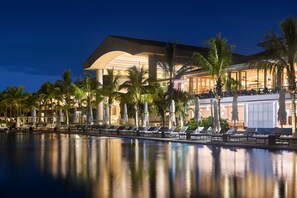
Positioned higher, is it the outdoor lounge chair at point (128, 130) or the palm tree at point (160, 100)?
the palm tree at point (160, 100)

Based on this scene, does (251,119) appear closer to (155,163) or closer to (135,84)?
(135,84)

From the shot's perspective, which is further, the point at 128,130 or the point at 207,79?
the point at 207,79

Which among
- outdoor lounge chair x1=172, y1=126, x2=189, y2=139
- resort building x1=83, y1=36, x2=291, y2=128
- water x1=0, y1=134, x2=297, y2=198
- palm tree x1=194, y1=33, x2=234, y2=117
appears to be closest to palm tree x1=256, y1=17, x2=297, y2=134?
resort building x1=83, y1=36, x2=291, y2=128

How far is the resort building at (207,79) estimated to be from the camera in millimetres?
37378

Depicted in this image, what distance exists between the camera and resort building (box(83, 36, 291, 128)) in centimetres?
3738

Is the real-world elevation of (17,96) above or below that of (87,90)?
above

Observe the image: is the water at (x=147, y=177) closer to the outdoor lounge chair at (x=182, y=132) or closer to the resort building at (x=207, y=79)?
the resort building at (x=207, y=79)

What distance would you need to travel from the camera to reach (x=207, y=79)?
48531mm

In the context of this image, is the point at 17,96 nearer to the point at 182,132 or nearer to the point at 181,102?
the point at 181,102

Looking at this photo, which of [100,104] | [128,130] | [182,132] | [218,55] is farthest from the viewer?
[100,104]

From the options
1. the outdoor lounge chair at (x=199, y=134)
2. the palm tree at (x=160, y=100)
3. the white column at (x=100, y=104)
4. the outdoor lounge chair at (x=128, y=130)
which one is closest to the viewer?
the outdoor lounge chair at (x=199, y=134)

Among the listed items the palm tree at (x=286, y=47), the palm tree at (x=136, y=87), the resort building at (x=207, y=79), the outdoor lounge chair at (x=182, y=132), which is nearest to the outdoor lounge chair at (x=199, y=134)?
the outdoor lounge chair at (x=182, y=132)

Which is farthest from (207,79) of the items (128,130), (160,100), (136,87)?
(128,130)

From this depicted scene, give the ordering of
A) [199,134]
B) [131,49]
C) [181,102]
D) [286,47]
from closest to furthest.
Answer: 1. [286,47]
2. [199,134]
3. [181,102]
4. [131,49]
